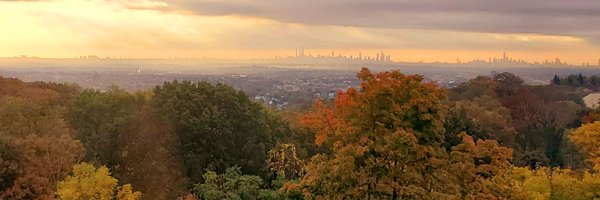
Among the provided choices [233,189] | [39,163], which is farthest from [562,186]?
[39,163]

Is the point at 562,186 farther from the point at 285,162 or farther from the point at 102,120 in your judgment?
the point at 102,120

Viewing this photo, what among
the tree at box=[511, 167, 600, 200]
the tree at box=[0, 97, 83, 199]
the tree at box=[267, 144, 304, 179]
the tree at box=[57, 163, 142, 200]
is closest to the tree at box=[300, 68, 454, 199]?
the tree at box=[57, 163, 142, 200]

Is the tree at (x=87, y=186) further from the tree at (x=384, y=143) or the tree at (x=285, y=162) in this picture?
the tree at (x=285, y=162)

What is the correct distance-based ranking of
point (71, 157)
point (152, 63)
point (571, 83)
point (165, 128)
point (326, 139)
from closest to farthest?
1. point (326, 139)
2. point (71, 157)
3. point (165, 128)
4. point (571, 83)
5. point (152, 63)

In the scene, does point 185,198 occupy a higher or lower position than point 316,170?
lower

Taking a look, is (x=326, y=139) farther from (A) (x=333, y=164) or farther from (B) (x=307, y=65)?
(B) (x=307, y=65)

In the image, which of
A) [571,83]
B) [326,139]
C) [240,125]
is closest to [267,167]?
[240,125]

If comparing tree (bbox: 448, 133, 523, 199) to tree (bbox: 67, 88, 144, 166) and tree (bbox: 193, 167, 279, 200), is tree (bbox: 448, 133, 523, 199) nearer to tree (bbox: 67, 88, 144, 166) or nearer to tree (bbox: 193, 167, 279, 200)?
tree (bbox: 193, 167, 279, 200)
